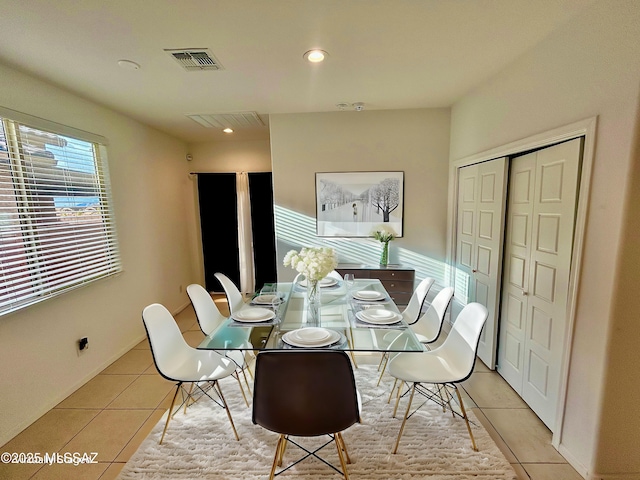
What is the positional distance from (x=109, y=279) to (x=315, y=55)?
2818mm

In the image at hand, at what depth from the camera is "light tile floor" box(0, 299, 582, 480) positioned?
1.70 meters

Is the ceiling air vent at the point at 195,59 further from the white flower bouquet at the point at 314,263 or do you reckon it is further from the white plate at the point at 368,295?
the white plate at the point at 368,295

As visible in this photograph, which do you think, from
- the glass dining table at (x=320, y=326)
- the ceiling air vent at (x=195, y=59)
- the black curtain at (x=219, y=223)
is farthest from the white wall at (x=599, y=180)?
the black curtain at (x=219, y=223)

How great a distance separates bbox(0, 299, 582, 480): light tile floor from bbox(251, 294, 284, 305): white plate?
3.36 feet

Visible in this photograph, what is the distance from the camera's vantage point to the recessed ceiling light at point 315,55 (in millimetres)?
1986

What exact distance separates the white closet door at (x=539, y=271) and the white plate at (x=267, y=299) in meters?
1.89

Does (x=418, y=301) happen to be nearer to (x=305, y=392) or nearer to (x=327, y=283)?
(x=327, y=283)

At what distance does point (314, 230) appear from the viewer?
12.2 ft

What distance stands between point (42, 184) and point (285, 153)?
7.44 ft

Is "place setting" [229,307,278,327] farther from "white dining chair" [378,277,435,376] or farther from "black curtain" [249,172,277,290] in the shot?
"black curtain" [249,172,277,290]

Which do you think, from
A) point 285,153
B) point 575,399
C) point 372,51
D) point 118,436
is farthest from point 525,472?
point 285,153

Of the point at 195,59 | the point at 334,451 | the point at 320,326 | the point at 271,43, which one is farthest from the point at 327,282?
the point at 195,59

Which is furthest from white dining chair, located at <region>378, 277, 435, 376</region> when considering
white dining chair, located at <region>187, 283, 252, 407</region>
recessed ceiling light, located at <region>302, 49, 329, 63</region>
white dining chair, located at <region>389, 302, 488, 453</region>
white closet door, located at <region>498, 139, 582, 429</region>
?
recessed ceiling light, located at <region>302, 49, 329, 63</region>

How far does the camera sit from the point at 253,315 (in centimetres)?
208
